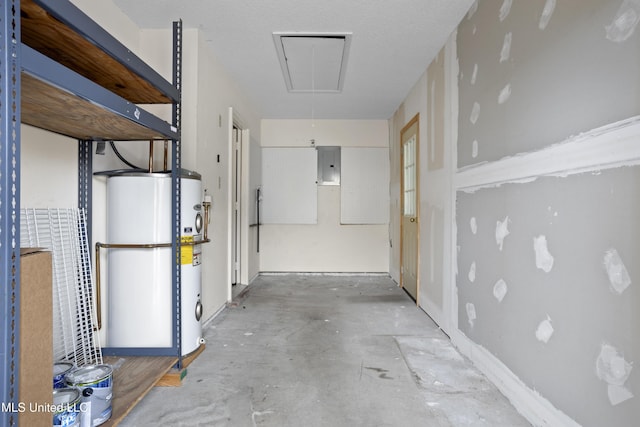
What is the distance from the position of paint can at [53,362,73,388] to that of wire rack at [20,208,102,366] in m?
0.22

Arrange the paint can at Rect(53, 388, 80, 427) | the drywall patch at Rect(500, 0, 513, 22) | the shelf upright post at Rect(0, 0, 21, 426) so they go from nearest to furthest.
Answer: the shelf upright post at Rect(0, 0, 21, 426) < the paint can at Rect(53, 388, 80, 427) < the drywall patch at Rect(500, 0, 513, 22)

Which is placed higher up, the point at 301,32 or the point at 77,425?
the point at 301,32

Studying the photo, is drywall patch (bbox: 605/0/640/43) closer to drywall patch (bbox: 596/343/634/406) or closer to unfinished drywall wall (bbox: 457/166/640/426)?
unfinished drywall wall (bbox: 457/166/640/426)

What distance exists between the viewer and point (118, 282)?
81.5 inches

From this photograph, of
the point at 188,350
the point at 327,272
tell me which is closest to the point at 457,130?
the point at 188,350

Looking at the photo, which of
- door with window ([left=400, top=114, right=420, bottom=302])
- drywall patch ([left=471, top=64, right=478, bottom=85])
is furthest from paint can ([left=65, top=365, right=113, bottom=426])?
door with window ([left=400, top=114, right=420, bottom=302])

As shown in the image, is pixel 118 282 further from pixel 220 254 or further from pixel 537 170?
pixel 537 170

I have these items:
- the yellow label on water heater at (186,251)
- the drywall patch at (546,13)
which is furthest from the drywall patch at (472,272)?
the yellow label on water heater at (186,251)

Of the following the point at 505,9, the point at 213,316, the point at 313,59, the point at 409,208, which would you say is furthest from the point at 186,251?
the point at 409,208

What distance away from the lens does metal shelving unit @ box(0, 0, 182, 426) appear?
34.2 inches

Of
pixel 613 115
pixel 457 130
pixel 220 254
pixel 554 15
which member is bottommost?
pixel 220 254

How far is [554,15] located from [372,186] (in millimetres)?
4101

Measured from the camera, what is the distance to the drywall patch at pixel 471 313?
234cm

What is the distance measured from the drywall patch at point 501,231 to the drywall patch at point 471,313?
1.88ft
